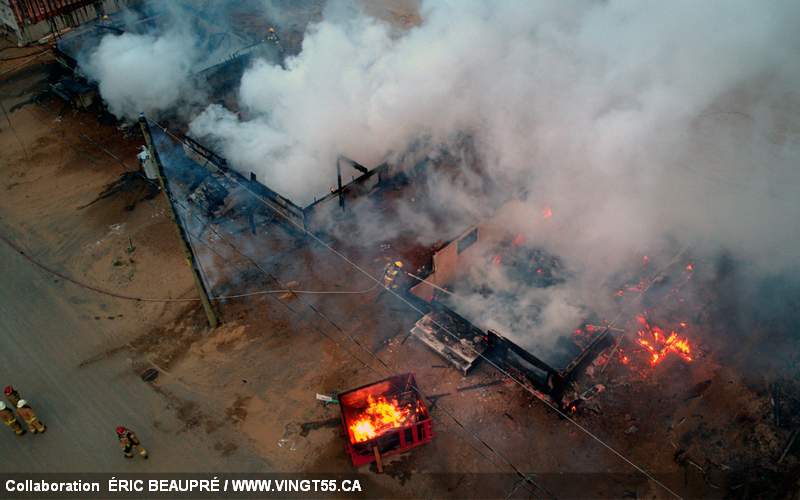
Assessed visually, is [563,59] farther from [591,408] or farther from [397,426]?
[397,426]

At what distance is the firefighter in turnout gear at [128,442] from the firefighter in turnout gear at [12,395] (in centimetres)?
243

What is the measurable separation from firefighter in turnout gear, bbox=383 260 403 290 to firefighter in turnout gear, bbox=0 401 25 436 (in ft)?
27.8

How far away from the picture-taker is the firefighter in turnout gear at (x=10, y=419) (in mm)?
11117

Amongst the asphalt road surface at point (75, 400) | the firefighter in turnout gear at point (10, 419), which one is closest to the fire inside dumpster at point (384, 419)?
the asphalt road surface at point (75, 400)

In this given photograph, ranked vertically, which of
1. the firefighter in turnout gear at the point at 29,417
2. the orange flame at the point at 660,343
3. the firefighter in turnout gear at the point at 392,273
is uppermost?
the firefighter in turnout gear at the point at 29,417

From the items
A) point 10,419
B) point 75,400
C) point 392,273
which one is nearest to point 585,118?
point 392,273

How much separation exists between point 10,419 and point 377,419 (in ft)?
24.5

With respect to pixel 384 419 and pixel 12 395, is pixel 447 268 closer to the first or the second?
pixel 384 419

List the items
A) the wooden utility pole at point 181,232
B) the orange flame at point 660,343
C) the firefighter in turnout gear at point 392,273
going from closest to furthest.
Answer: the wooden utility pole at point 181,232 < the orange flame at point 660,343 < the firefighter in turnout gear at point 392,273

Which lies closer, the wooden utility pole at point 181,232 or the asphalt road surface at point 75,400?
the asphalt road surface at point 75,400

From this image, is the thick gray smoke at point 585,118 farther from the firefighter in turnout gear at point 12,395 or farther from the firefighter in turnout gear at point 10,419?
the firefighter in turnout gear at point 10,419

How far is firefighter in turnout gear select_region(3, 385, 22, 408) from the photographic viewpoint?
1121 centimetres

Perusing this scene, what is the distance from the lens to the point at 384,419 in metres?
11.1

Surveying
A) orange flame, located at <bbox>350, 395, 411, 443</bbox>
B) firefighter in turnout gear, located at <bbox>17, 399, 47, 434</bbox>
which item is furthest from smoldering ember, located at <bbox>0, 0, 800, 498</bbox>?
firefighter in turnout gear, located at <bbox>17, 399, 47, 434</bbox>
